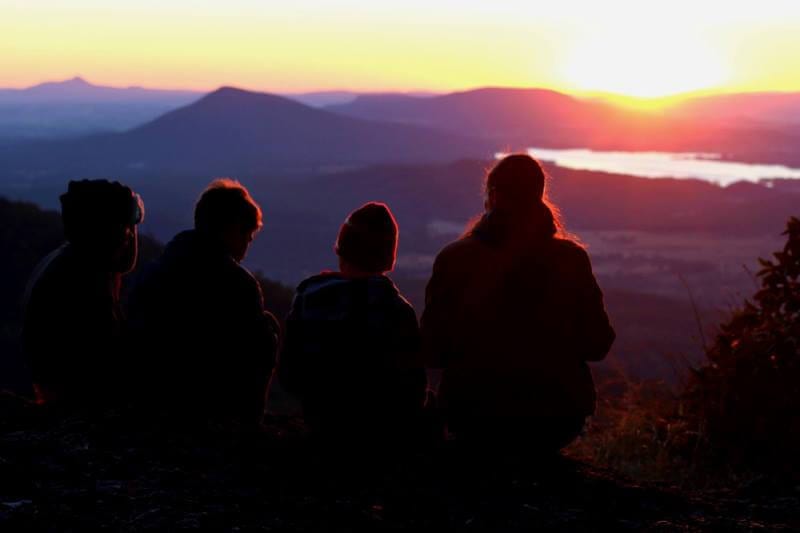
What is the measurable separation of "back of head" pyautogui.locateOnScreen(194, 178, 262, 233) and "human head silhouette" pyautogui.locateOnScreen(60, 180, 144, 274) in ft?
1.07

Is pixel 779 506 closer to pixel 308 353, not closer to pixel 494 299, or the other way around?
pixel 494 299

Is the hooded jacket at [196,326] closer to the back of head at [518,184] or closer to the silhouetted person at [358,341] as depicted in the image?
the silhouetted person at [358,341]

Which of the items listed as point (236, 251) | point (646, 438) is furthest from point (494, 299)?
point (646, 438)

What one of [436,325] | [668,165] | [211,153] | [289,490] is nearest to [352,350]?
[436,325]

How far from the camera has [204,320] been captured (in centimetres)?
368

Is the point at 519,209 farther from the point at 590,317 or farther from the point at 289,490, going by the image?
the point at 289,490

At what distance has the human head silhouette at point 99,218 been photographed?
12.3 feet

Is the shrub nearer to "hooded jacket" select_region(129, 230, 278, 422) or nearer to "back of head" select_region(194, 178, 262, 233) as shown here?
"hooded jacket" select_region(129, 230, 278, 422)

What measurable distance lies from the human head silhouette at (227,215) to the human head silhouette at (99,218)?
0.33m

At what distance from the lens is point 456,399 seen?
3.67m

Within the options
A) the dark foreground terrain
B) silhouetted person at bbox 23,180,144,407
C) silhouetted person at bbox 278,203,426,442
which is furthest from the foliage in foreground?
silhouetted person at bbox 23,180,144,407

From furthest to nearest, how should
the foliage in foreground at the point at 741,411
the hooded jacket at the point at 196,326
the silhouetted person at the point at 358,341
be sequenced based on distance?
the foliage in foreground at the point at 741,411 < the hooded jacket at the point at 196,326 < the silhouetted person at the point at 358,341

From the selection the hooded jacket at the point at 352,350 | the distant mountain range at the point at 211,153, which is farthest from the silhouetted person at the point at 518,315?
the distant mountain range at the point at 211,153

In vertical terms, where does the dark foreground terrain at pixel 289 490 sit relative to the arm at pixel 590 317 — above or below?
below
